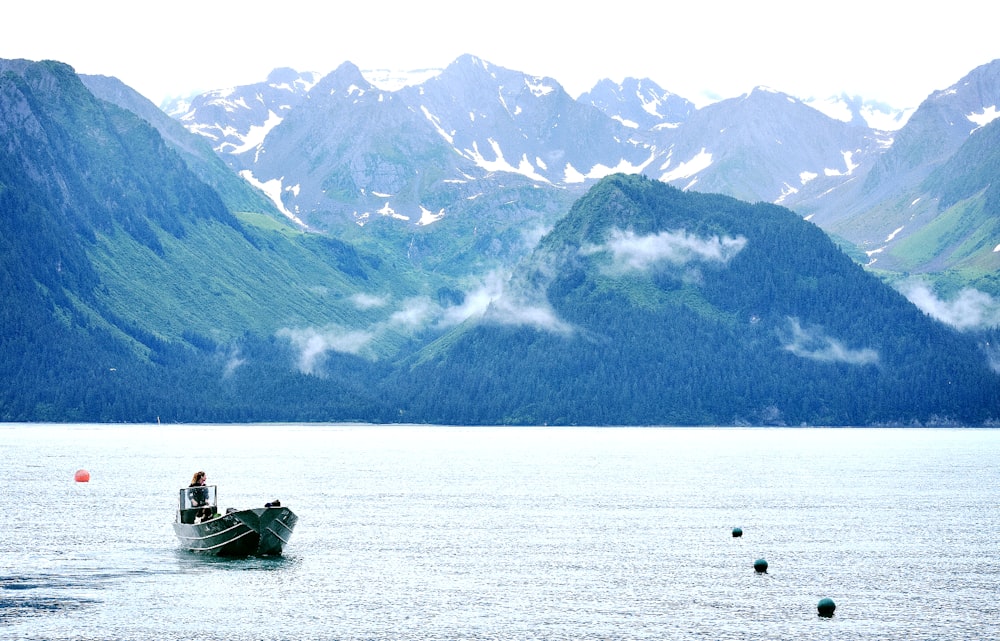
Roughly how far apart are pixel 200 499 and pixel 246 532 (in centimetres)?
971

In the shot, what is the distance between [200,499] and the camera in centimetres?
13500

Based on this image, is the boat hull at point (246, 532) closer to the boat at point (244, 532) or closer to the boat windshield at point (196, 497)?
the boat at point (244, 532)

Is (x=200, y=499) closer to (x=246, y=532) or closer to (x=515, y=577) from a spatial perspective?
(x=246, y=532)

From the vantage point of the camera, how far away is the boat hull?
416 ft

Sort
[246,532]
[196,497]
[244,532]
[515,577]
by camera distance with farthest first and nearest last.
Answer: [196,497]
[244,532]
[246,532]
[515,577]

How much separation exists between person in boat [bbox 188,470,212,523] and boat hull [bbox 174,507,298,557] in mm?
2800

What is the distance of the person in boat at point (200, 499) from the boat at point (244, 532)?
32.9 inches

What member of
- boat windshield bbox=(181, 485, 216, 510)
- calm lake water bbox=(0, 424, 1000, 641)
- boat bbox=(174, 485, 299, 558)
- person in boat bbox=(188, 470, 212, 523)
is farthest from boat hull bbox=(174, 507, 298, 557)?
boat windshield bbox=(181, 485, 216, 510)

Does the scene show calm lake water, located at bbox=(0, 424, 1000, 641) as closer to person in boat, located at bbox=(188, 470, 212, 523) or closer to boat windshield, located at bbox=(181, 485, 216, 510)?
person in boat, located at bbox=(188, 470, 212, 523)

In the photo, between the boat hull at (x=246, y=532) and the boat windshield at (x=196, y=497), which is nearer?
the boat hull at (x=246, y=532)

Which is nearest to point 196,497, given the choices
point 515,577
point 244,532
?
point 244,532

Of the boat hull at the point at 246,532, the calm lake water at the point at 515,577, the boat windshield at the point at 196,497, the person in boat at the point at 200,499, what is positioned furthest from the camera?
the boat windshield at the point at 196,497

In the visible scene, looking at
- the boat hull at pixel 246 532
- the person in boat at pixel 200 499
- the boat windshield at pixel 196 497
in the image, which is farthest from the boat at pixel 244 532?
the boat windshield at pixel 196 497

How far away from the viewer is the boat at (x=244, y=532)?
416ft
